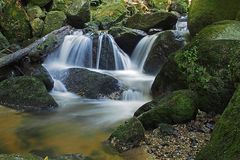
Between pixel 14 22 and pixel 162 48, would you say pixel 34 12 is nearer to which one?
pixel 14 22

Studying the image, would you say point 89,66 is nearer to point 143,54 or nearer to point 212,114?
point 143,54

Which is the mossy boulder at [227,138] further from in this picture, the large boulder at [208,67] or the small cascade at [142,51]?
the small cascade at [142,51]

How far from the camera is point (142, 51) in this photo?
12.8m

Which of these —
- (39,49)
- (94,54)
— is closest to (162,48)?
(94,54)

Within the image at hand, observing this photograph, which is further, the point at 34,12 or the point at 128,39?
the point at 34,12

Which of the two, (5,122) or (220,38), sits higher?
(220,38)

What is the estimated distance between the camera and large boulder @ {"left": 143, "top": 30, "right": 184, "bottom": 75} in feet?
37.6

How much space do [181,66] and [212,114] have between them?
1.36 meters

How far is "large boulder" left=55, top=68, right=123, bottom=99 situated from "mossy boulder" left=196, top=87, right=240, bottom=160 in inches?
205

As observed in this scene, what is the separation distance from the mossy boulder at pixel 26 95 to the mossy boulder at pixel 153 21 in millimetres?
6434

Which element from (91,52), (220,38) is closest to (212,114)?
(220,38)

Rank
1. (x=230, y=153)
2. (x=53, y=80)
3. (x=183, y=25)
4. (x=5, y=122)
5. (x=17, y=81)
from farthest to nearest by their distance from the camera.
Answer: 1. (x=183, y=25)
2. (x=53, y=80)
3. (x=17, y=81)
4. (x=5, y=122)
5. (x=230, y=153)

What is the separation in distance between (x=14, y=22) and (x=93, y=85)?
5.71 m

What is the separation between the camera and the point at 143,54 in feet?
41.5
